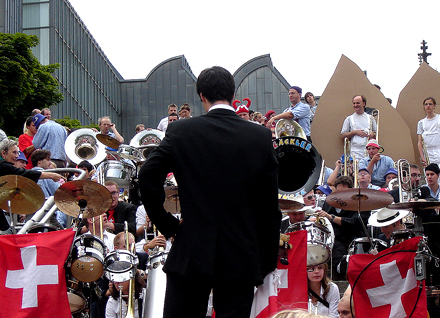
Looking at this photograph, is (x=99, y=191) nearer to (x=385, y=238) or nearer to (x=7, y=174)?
(x=7, y=174)

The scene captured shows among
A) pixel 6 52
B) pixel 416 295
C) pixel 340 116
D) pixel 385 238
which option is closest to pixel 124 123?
pixel 6 52

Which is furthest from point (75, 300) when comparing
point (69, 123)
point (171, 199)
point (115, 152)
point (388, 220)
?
point (69, 123)

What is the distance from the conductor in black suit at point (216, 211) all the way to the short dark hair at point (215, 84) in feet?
0.61

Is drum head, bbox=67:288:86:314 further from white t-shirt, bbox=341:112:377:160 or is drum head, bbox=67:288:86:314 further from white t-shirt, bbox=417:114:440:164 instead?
white t-shirt, bbox=417:114:440:164

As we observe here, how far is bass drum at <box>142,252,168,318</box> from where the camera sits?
7.58 m

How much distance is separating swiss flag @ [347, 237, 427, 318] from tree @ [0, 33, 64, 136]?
836 inches

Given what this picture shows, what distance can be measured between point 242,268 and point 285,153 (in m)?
2.64

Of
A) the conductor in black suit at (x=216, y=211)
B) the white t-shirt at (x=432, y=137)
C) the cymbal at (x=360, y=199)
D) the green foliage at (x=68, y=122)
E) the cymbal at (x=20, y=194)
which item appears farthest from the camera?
the green foliage at (x=68, y=122)

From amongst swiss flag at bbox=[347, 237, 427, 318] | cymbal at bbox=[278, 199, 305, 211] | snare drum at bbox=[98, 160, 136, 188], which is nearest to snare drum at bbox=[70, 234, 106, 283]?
cymbal at bbox=[278, 199, 305, 211]

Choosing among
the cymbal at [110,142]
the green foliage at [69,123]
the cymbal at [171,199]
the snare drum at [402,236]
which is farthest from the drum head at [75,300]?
the green foliage at [69,123]

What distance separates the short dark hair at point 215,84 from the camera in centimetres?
472

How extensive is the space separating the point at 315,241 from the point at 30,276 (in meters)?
3.04

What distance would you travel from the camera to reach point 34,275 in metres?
6.98

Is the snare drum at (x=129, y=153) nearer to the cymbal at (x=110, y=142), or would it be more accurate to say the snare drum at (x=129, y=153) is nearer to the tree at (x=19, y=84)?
the cymbal at (x=110, y=142)
